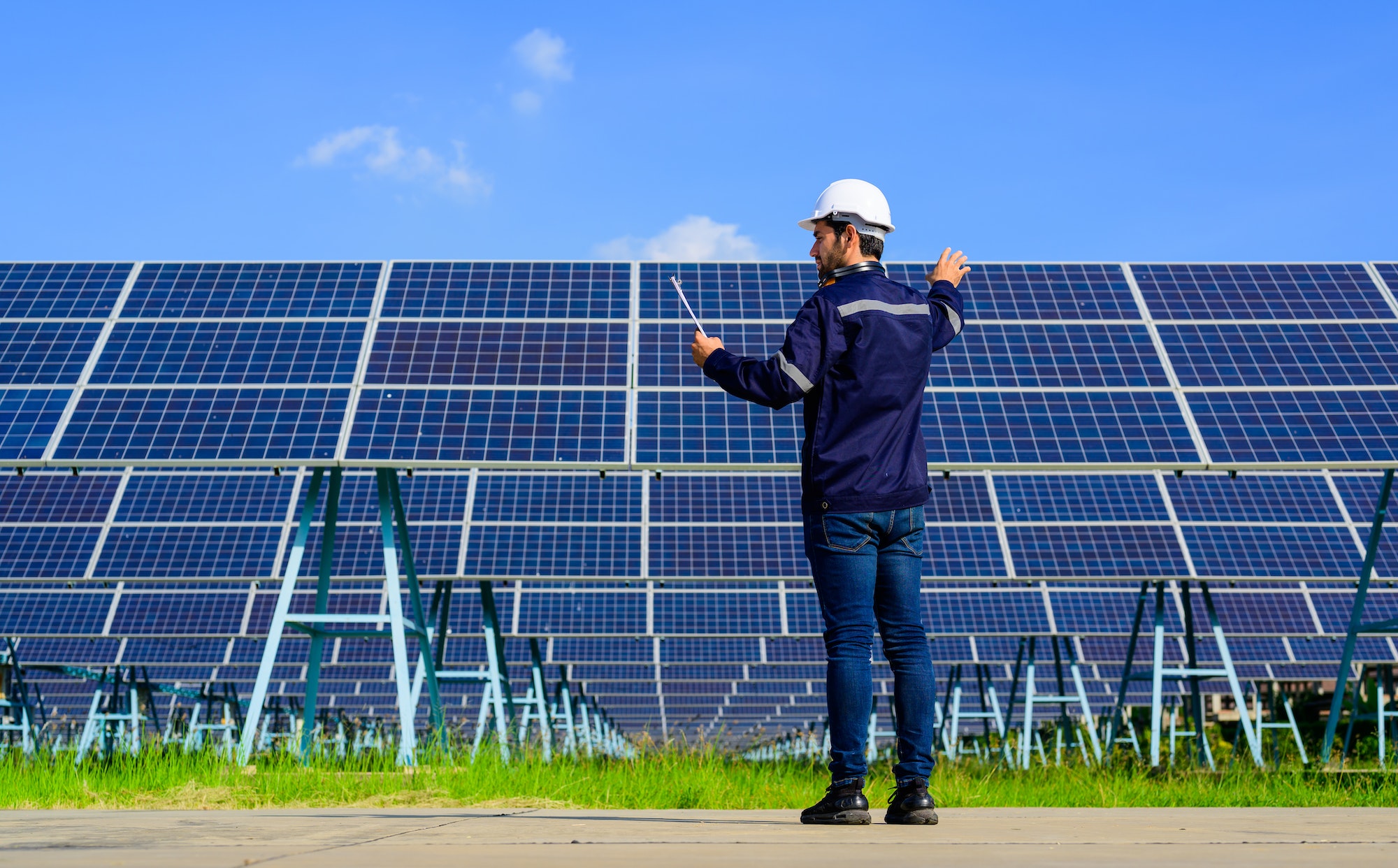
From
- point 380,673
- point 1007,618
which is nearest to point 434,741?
point 1007,618

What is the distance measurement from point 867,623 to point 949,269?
1815mm

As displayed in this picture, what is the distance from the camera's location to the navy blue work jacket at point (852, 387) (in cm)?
524

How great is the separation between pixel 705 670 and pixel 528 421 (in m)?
30.5

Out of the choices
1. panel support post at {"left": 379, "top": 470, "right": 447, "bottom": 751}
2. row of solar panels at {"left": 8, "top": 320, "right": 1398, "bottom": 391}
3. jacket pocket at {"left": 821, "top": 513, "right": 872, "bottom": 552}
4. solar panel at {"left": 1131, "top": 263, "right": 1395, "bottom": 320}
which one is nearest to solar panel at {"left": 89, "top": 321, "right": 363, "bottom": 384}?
row of solar panels at {"left": 8, "top": 320, "right": 1398, "bottom": 391}

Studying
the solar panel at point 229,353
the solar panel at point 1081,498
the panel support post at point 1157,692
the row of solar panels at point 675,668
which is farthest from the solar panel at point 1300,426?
the row of solar panels at point 675,668

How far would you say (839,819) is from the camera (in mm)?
4875

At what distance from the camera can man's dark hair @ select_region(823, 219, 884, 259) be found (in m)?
5.62

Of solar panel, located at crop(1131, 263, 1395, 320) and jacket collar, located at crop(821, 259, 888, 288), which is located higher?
solar panel, located at crop(1131, 263, 1395, 320)

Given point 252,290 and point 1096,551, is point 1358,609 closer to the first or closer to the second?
point 1096,551

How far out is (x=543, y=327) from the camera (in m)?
13.7

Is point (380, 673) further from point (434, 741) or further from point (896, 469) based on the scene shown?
point (896, 469)

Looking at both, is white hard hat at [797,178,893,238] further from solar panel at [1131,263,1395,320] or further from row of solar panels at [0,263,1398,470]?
solar panel at [1131,263,1395,320]

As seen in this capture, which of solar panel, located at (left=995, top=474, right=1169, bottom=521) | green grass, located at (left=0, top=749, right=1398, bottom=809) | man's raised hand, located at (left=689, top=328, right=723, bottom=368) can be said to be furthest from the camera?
solar panel, located at (left=995, top=474, right=1169, bottom=521)

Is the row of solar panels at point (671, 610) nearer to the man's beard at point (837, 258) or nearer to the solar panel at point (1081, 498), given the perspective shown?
the solar panel at point (1081, 498)
